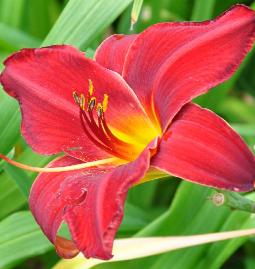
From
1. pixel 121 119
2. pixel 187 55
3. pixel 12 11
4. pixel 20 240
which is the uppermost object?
pixel 187 55

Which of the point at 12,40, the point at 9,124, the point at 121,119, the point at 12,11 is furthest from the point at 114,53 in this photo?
the point at 12,11

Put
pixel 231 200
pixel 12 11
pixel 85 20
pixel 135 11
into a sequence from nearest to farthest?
1. pixel 231 200
2. pixel 135 11
3. pixel 85 20
4. pixel 12 11

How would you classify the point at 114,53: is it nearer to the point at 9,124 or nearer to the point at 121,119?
the point at 121,119

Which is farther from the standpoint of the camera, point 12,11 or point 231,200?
point 12,11

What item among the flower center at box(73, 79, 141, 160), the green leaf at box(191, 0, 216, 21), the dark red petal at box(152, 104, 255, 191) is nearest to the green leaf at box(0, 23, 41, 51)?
the green leaf at box(191, 0, 216, 21)

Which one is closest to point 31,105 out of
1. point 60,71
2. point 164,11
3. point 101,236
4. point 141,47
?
point 60,71

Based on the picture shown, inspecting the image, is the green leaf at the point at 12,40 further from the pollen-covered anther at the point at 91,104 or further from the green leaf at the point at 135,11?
the pollen-covered anther at the point at 91,104

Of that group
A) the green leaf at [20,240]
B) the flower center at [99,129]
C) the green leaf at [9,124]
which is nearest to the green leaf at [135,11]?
the flower center at [99,129]
